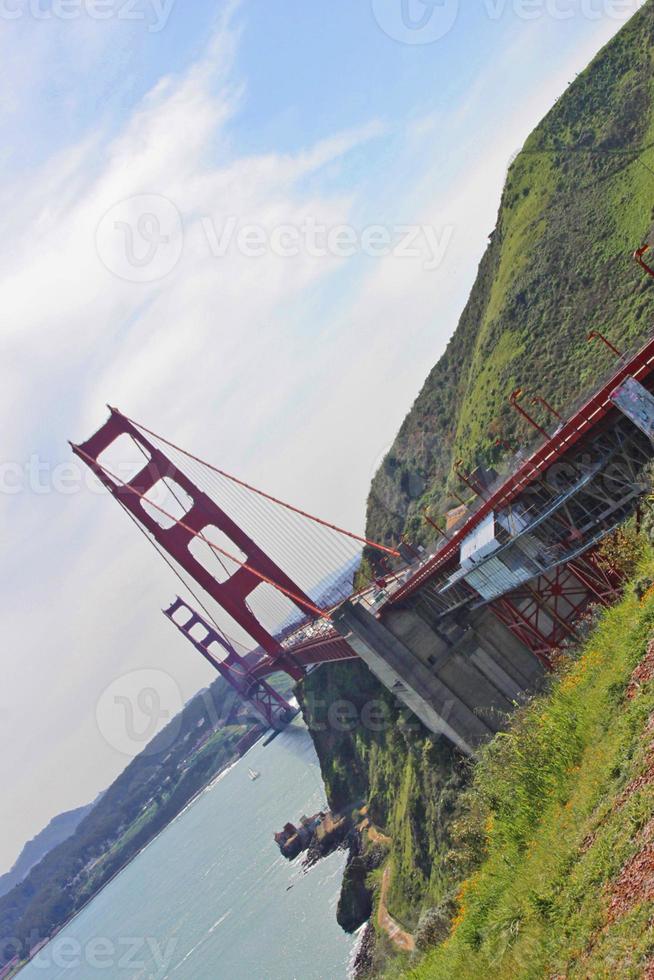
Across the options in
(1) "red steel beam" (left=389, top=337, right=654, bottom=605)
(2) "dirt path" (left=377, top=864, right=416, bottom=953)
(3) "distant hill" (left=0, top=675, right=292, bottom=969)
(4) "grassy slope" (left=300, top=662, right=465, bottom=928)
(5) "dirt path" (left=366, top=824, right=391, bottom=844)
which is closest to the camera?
(1) "red steel beam" (left=389, top=337, right=654, bottom=605)

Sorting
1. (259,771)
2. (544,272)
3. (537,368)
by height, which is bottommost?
(259,771)

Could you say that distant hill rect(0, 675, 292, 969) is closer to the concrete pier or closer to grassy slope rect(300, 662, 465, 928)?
grassy slope rect(300, 662, 465, 928)

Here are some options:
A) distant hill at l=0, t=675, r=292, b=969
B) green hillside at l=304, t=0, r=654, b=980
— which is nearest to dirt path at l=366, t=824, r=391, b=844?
green hillside at l=304, t=0, r=654, b=980

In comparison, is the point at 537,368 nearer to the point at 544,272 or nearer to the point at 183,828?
the point at 544,272

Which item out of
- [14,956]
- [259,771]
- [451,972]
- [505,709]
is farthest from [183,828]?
[451,972]

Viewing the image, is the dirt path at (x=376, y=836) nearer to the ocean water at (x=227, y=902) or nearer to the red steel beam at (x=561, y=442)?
the ocean water at (x=227, y=902)

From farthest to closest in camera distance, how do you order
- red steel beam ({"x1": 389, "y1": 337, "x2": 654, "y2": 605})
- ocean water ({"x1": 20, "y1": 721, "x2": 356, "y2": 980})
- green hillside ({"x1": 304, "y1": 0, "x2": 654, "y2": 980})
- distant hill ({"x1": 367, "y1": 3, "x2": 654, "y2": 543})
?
ocean water ({"x1": 20, "y1": 721, "x2": 356, "y2": 980}) → distant hill ({"x1": 367, "y1": 3, "x2": 654, "y2": 543}) → red steel beam ({"x1": 389, "y1": 337, "x2": 654, "y2": 605}) → green hillside ({"x1": 304, "y1": 0, "x2": 654, "y2": 980})

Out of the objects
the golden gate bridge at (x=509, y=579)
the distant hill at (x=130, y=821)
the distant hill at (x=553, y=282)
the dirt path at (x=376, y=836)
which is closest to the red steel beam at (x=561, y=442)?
the golden gate bridge at (x=509, y=579)
